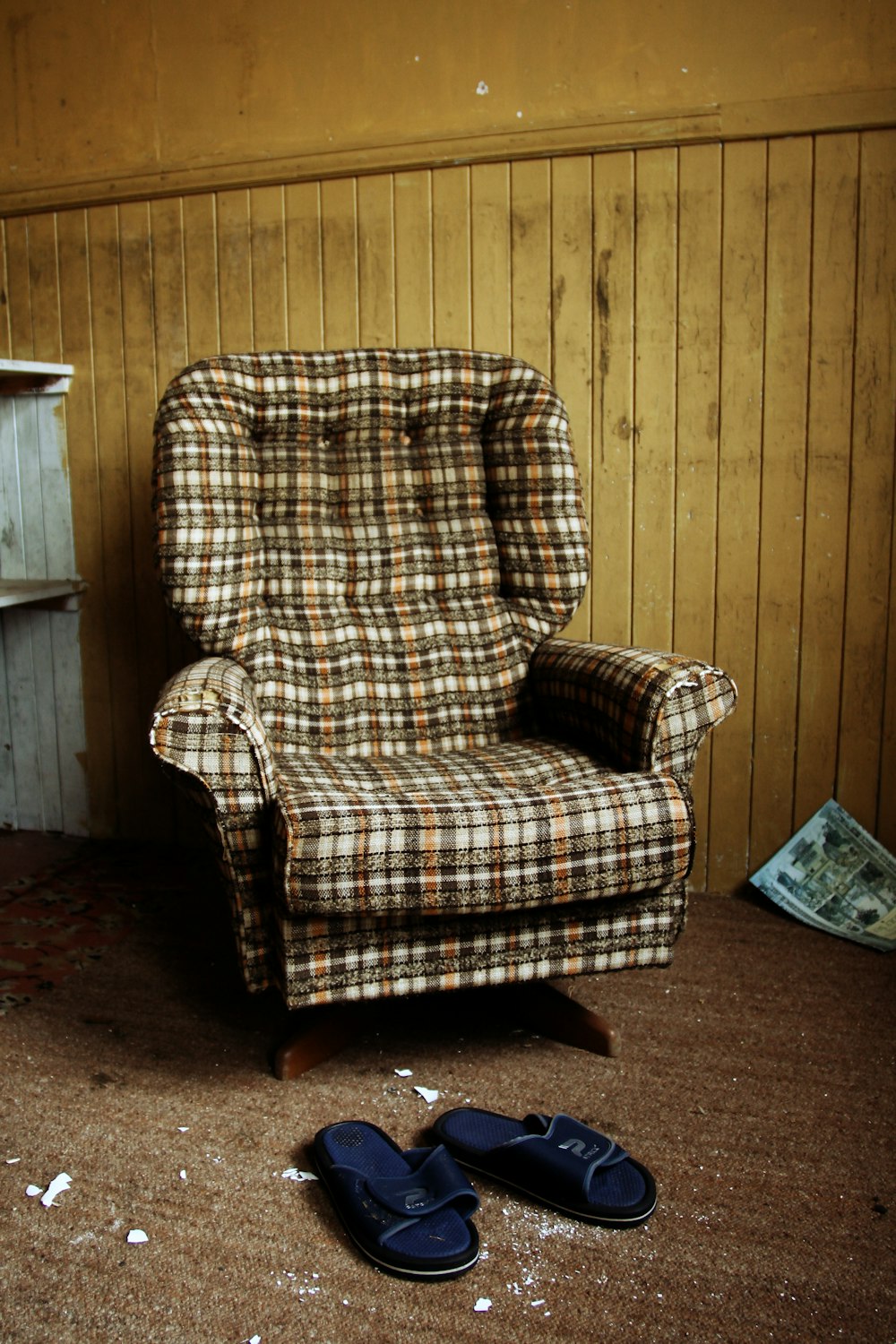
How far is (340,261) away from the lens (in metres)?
2.24

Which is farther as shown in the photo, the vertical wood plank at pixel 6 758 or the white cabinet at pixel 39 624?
the vertical wood plank at pixel 6 758

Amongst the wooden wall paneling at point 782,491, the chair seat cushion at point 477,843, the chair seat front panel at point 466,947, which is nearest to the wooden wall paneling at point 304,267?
the wooden wall paneling at point 782,491

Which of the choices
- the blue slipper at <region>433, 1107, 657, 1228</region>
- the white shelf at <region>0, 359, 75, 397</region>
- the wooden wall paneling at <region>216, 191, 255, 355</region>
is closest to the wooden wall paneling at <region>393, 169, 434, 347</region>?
the wooden wall paneling at <region>216, 191, 255, 355</region>

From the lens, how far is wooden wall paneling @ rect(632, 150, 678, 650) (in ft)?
6.76

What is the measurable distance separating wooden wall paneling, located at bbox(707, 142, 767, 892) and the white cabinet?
58.9 inches

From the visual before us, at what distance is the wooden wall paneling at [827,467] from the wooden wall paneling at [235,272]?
1188 millimetres

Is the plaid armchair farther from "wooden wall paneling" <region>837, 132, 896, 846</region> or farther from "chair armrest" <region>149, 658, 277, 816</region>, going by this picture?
"wooden wall paneling" <region>837, 132, 896, 846</region>

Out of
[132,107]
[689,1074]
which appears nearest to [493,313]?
[132,107]

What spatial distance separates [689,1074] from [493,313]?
1.52 metres

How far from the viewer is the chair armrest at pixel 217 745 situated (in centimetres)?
134

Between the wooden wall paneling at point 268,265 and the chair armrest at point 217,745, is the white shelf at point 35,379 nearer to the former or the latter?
the wooden wall paneling at point 268,265

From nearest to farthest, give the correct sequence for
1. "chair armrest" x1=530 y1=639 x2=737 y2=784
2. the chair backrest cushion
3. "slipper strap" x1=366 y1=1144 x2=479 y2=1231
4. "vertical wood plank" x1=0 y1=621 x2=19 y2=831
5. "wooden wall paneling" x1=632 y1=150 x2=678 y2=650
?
"slipper strap" x1=366 y1=1144 x2=479 y2=1231 < "chair armrest" x1=530 y1=639 x2=737 y2=784 < the chair backrest cushion < "wooden wall paneling" x1=632 y1=150 x2=678 y2=650 < "vertical wood plank" x1=0 y1=621 x2=19 y2=831

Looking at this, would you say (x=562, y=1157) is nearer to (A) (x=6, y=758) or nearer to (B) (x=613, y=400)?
(B) (x=613, y=400)

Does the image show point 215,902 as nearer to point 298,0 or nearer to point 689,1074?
point 689,1074
